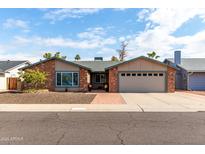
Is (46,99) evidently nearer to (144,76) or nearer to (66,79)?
(66,79)

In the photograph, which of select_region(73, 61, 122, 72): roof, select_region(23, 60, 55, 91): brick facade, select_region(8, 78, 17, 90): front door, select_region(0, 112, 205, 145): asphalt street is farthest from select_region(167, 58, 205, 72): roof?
select_region(8, 78, 17, 90): front door

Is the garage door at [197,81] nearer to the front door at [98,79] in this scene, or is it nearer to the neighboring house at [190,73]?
the neighboring house at [190,73]

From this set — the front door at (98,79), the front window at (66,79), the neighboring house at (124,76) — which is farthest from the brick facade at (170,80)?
the front window at (66,79)

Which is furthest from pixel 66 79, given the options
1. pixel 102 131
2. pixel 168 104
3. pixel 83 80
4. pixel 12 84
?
pixel 102 131

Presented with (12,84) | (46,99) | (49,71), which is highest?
(49,71)

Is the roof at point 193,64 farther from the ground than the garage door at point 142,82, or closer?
farther from the ground

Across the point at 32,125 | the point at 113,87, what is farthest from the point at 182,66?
the point at 32,125

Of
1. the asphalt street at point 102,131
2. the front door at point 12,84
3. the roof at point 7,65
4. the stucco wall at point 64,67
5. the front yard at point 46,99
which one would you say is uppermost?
the roof at point 7,65

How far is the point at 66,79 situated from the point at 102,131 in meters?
19.8

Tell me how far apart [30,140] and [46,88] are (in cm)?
2073

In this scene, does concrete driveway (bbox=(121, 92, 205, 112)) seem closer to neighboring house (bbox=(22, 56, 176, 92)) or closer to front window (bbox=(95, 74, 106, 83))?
neighboring house (bbox=(22, 56, 176, 92))

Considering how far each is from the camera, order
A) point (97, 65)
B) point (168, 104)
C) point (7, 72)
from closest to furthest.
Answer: point (168, 104) → point (7, 72) → point (97, 65)

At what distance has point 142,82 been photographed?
26562 mm

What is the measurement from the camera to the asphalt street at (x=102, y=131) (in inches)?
252
